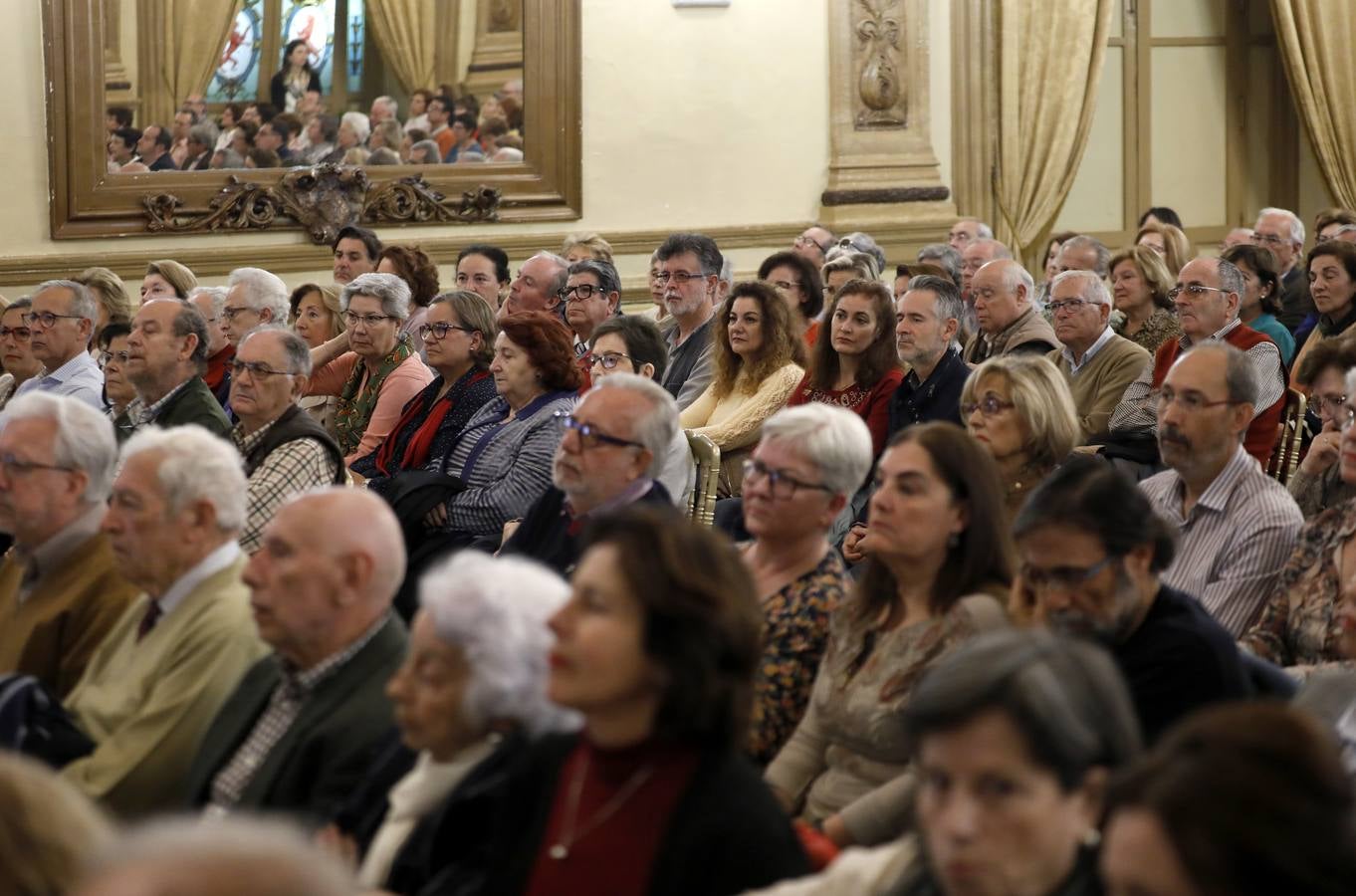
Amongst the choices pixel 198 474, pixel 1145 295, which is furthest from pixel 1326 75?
pixel 198 474

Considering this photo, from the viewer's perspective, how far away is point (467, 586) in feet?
7.57

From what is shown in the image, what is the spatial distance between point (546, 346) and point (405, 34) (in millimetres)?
4670

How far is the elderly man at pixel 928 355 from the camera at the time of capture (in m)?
5.23

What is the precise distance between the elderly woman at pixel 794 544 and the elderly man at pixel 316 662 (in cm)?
72

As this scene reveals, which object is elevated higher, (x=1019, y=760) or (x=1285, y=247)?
(x=1285, y=247)

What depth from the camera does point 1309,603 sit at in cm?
335

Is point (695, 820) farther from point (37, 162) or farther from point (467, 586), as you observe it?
point (37, 162)

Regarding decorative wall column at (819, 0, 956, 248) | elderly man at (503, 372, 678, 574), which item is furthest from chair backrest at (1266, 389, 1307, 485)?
decorative wall column at (819, 0, 956, 248)

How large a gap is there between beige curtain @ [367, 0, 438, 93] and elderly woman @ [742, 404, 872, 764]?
6.20m

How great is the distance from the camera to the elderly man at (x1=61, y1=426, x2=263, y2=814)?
2.83 m

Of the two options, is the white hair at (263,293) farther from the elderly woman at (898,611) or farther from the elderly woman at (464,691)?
the elderly woman at (464,691)

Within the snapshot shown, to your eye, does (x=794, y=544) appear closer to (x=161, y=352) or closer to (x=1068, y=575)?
(x=1068, y=575)

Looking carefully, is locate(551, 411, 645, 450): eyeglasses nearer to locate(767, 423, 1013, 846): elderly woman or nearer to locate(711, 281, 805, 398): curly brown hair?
locate(767, 423, 1013, 846): elderly woman

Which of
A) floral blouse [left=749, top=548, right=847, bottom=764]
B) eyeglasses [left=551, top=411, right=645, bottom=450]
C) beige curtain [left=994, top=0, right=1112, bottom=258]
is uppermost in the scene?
beige curtain [left=994, top=0, right=1112, bottom=258]
